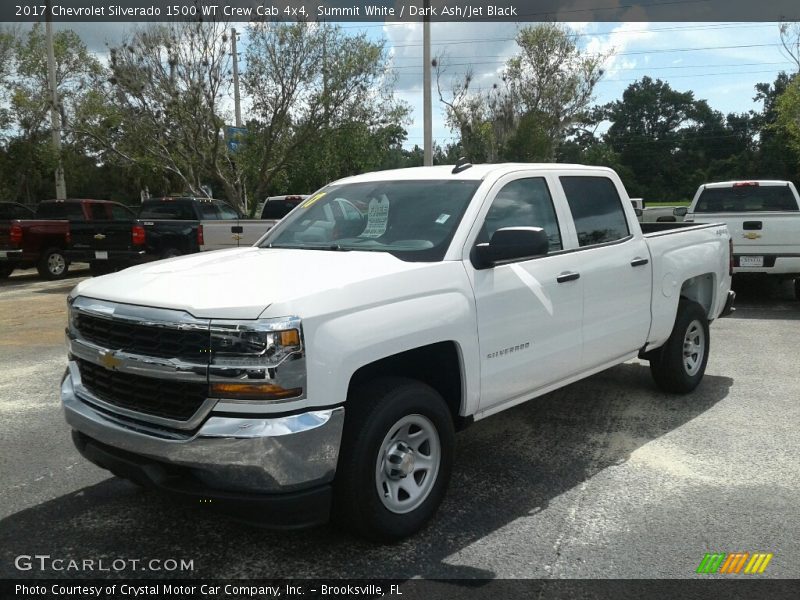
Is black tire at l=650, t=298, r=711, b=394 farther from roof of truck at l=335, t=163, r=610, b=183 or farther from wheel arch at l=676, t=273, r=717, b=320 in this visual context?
roof of truck at l=335, t=163, r=610, b=183

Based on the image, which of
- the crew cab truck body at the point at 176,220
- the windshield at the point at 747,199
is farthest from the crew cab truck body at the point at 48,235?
the windshield at the point at 747,199

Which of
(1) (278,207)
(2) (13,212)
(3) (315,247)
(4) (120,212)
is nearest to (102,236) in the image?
(4) (120,212)

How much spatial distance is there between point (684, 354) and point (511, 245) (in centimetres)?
309

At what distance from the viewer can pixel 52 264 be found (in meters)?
17.2

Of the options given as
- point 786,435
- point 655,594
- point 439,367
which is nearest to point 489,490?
point 439,367

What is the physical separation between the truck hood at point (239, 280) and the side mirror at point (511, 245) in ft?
1.43

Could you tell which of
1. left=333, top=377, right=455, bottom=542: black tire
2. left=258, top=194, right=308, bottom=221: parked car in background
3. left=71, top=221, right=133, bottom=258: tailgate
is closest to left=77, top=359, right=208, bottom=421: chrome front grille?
left=333, top=377, right=455, bottom=542: black tire

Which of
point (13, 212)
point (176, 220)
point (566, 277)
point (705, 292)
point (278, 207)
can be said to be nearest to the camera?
point (566, 277)

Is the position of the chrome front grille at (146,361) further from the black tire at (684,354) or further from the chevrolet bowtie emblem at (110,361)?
the black tire at (684,354)

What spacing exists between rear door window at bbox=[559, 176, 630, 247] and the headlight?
2633 mm

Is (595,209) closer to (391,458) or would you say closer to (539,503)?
(539,503)

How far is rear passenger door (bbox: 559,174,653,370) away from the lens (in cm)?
491

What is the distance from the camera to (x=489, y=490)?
4.38 m

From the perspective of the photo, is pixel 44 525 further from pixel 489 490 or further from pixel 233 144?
pixel 233 144
